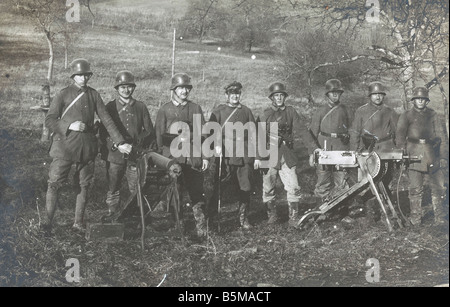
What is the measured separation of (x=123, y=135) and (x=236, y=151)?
1.62 meters

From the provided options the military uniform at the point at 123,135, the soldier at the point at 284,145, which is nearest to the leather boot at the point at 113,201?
the military uniform at the point at 123,135

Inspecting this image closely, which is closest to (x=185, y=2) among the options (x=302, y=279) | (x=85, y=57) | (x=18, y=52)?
(x=85, y=57)

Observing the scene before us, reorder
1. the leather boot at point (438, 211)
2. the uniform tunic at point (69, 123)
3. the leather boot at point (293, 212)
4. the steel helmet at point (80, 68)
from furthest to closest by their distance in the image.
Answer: the leather boot at point (293, 212) → the leather boot at point (438, 211) → the steel helmet at point (80, 68) → the uniform tunic at point (69, 123)

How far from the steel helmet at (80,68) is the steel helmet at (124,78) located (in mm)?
415

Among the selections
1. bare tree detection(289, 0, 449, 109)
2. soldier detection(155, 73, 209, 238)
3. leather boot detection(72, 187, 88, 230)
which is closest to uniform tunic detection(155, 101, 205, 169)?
soldier detection(155, 73, 209, 238)

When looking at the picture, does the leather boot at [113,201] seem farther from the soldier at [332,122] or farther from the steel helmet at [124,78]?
the soldier at [332,122]

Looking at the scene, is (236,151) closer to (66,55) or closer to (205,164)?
(205,164)

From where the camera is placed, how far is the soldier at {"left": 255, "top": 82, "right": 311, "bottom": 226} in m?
7.61

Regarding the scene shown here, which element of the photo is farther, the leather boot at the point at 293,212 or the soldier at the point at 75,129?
the leather boot at the point at 293,212

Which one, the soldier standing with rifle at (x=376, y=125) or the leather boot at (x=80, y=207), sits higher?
the soldier standing with rifle at (x=376, y=125)

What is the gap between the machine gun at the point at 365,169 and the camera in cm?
727

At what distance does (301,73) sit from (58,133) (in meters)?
3.77

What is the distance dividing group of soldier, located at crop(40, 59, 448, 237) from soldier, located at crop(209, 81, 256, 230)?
1 cm

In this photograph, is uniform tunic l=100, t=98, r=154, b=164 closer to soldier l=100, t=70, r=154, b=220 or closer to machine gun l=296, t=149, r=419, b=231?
soldier l=100, t=70, r=154, b=220
